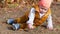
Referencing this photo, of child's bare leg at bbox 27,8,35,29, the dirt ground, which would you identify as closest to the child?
child's bare leg at bbox 27,8,35,29

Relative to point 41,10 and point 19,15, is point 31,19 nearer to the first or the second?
point 41,10

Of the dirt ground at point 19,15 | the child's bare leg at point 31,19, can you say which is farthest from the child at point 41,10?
the dirt ground at point 19,15

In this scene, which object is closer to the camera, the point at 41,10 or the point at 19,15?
the point at 41,10

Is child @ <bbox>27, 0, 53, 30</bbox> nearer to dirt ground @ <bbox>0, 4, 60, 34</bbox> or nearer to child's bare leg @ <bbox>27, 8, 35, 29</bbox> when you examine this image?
child's bare leg @ <bbox>27, 8, 35, 29</bbox>

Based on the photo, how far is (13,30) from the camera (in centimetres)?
365

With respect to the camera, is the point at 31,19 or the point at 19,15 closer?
the point at 31,19

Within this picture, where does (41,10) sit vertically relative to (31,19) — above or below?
above

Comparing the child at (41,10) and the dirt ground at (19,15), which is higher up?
the child at (41,10)

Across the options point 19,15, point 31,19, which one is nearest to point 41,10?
point 31,19

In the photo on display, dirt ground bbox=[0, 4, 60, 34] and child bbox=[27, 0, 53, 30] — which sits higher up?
child bbox=[27, 0, 53, 30]

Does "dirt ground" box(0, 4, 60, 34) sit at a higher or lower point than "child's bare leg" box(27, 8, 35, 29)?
lower

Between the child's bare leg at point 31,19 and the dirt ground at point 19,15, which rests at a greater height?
the child's bare leg at point 31,19

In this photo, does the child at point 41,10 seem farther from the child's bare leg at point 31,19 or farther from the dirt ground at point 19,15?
the dirt ground at point 19,15

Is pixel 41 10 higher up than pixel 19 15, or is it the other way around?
pixel 41 10
